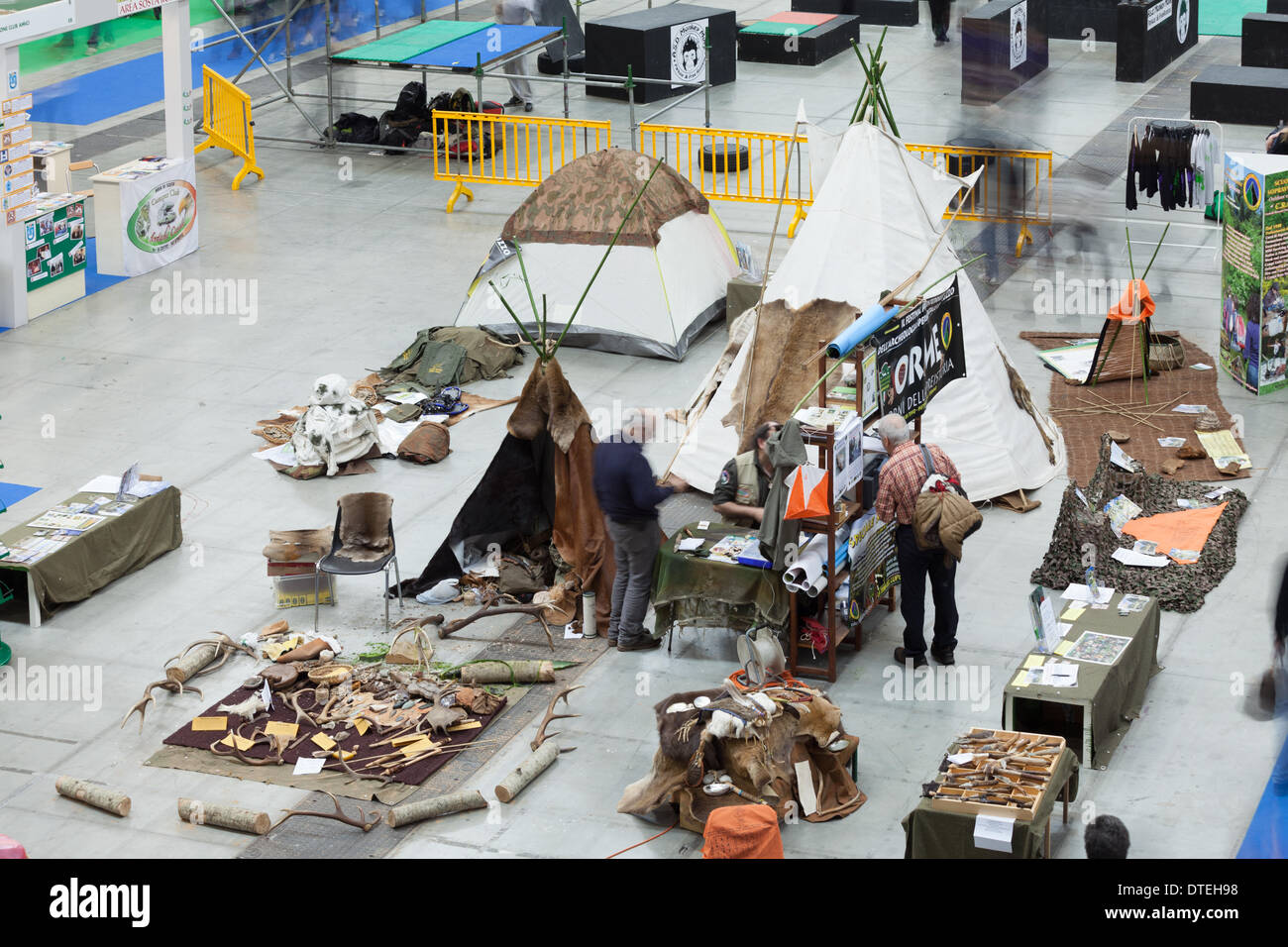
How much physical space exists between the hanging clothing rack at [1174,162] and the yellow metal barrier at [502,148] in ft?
19.7

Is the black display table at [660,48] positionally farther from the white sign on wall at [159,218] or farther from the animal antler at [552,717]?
the animal antler at [552,717]

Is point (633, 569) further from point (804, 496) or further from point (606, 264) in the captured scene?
point (606, 264)

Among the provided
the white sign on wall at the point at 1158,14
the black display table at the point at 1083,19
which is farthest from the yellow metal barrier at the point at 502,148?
the black display table at the point at 1083,19

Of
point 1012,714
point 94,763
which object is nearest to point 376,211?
point 94,763

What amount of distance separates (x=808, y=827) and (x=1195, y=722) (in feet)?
8.56

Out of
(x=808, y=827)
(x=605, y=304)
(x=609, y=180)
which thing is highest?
(x=609, y=180)

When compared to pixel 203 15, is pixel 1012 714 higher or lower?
lower

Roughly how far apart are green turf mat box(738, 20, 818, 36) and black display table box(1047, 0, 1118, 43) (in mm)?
4172

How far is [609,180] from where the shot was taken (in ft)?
56.6

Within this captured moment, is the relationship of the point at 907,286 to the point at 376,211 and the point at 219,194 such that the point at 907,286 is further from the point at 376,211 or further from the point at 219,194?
the point at 219,194

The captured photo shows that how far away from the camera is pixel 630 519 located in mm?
11688

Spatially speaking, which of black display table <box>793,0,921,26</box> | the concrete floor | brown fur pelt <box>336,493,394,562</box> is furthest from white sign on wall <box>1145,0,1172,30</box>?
brown fur pelt <box>336,493,394,562</box>

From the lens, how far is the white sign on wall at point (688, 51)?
86.3 feet

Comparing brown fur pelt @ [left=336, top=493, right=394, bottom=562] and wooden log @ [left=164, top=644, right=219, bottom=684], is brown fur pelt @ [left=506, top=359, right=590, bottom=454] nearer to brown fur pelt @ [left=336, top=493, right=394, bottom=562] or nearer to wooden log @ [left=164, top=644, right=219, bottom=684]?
brown fur pelt @ [left=336, top=493, right=394, bottom=562]
